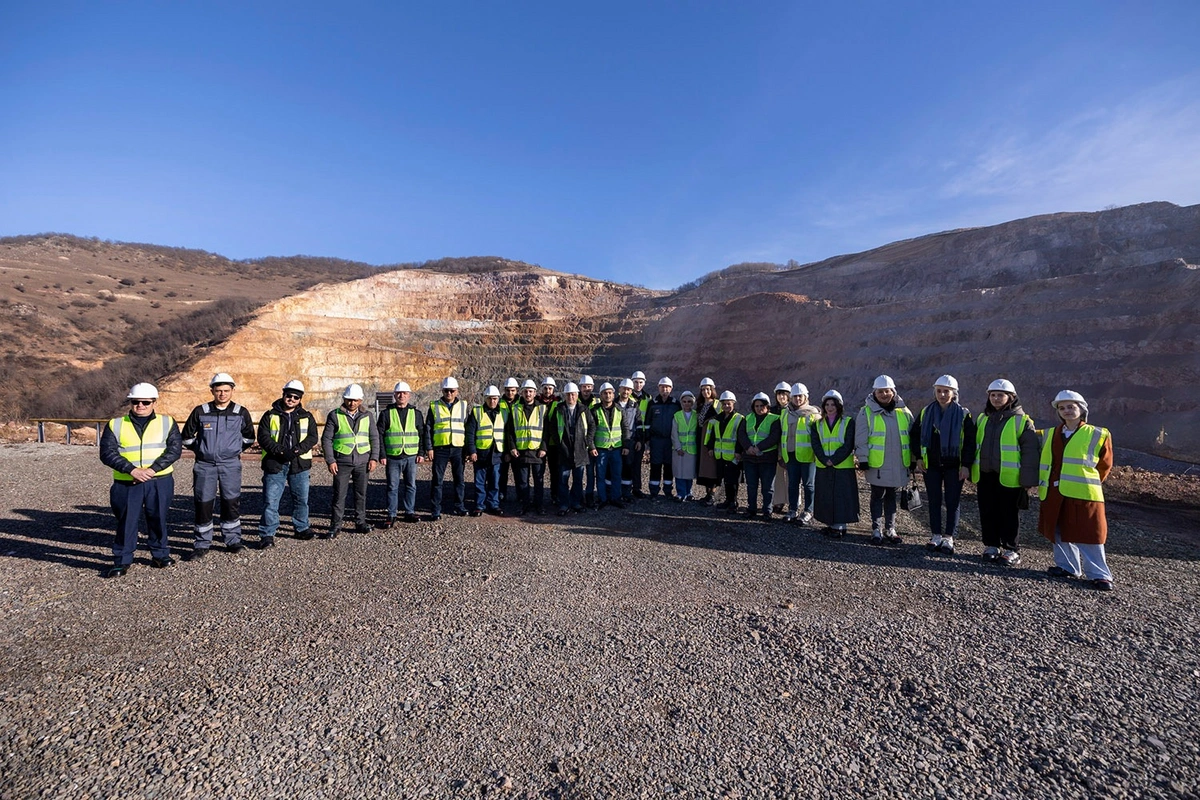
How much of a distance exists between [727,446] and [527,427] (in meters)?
3.27

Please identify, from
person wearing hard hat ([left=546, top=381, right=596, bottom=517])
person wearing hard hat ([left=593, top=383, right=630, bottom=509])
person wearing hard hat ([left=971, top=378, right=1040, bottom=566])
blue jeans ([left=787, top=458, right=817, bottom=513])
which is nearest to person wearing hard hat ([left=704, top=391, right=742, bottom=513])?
blue jeans ([left=787, top=458, right=817, bottom=513])

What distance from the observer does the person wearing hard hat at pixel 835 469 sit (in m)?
7.42

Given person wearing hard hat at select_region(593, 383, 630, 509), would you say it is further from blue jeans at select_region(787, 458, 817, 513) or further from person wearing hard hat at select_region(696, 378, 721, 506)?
blue jeans at select_region(787, 458, 817, 513)

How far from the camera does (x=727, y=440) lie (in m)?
9.16

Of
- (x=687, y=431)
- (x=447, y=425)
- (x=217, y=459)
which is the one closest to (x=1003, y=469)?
(x=687, y=431)

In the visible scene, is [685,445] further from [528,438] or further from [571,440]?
[528,438]

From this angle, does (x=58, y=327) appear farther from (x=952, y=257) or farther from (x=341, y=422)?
(x=952, y=257)

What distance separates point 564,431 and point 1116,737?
6.89 metres

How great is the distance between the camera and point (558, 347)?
32.0 m

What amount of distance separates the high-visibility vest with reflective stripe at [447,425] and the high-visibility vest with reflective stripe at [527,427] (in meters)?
0.84

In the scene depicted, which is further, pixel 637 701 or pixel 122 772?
pixel 637 701

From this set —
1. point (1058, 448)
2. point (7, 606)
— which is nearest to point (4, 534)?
point (7, 606)

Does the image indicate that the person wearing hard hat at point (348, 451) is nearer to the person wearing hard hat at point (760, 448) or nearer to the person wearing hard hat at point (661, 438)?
the person wearing hard hat at point (661, 438)

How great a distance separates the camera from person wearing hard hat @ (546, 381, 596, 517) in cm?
891
